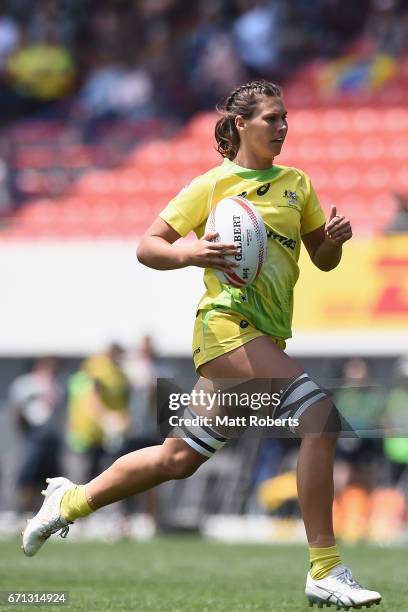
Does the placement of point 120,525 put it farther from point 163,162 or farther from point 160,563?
point 163,162

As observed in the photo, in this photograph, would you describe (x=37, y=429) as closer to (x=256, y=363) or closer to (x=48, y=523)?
(x=48, y=523)

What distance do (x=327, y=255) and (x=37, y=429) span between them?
27.0 ft

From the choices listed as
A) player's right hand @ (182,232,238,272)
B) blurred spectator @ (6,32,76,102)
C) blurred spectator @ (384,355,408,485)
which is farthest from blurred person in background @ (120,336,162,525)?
player's right hand @ (182,232,238,272)

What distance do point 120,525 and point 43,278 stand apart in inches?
126

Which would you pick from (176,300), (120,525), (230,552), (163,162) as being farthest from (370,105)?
(230,552)

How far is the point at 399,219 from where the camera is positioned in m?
13.4

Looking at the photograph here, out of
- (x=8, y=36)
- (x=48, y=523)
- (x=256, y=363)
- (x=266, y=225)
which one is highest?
(x=8, y=36)

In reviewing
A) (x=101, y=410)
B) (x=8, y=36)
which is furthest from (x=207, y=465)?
(x=8, y=36)

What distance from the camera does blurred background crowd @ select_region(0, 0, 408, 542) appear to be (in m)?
13.2

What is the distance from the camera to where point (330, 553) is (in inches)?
207

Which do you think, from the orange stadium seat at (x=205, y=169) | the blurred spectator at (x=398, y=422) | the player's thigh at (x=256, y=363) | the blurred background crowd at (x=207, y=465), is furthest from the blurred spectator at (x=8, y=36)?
the player's thigh at (x=256, y=363)

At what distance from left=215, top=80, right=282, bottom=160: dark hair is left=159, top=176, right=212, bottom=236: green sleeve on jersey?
0.28 m

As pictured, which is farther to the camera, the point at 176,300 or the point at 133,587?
the point at 176,300

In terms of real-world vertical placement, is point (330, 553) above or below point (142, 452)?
below
